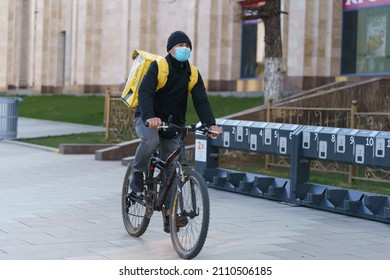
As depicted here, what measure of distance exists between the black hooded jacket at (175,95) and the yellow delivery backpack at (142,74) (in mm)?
40

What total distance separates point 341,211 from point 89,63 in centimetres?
3413

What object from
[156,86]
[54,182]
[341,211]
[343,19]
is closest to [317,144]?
[341,211]

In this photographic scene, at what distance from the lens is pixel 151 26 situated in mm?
37594

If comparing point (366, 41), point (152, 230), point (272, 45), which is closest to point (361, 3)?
point (366, 41)

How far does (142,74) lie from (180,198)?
1367mm

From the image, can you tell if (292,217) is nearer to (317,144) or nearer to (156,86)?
(317,144)

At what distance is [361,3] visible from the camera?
Result: 2706cm

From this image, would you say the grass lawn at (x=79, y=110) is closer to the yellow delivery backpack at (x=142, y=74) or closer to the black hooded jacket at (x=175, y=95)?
the yellow delivery backpack at (x=142, y=74)

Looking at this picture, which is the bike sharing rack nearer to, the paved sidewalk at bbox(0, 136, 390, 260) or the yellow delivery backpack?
the paved sidewalk at bbox(0, 136, 390, 260)

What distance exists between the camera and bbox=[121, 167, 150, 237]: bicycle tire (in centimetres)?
827

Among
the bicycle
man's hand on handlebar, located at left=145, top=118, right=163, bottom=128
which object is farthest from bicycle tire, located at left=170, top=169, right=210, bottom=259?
man's hand on handlebar, located at left=145, top=118, right=163, bottom=128

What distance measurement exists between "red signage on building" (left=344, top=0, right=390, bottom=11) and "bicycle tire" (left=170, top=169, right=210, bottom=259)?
20535 mm

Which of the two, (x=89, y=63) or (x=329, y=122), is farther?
(x=89, y=63)
